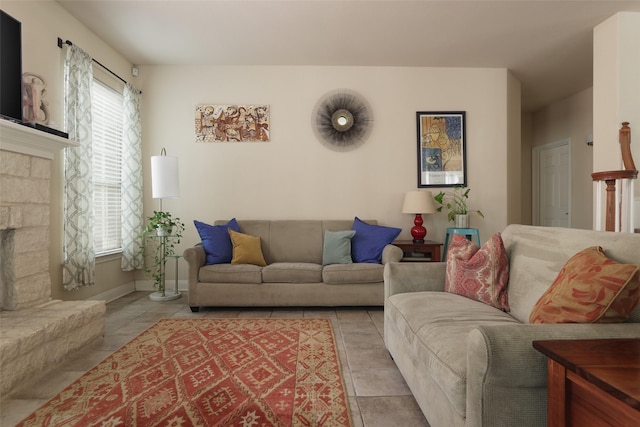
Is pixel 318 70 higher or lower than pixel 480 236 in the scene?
higher

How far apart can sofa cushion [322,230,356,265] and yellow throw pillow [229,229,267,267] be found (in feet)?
2.21

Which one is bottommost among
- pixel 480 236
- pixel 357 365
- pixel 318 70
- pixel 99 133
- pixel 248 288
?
pixel 357 365

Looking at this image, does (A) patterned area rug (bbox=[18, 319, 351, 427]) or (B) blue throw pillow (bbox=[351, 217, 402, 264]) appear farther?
(B) blue throw pillow (bbox=[351, 217, 402, 264])

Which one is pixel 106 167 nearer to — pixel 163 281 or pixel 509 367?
pixel 163 281

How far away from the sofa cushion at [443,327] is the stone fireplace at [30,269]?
2065 mm

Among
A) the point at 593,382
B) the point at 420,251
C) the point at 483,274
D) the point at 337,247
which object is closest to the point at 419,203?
the point at 420,251

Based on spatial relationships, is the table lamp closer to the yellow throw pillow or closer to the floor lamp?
the yellow throw pillow

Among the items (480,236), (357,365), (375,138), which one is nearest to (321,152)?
(375,138)

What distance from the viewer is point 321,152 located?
14.7 ft

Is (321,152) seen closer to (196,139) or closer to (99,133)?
(196,139)

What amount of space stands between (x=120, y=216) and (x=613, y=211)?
490cm

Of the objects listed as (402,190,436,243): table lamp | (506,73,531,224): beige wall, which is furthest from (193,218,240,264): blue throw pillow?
(506,73,531,224): beige wall

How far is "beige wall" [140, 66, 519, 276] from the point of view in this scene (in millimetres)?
4426

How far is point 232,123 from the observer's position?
4422 mm
